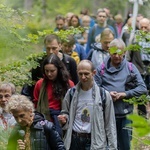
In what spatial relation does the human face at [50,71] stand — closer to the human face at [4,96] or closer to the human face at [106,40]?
the human face at [4,96]

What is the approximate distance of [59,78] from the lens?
25.0 ft

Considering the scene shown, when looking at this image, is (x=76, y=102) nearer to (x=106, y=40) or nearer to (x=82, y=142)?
(x=82, y=142)

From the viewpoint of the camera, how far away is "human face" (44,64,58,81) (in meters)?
7.49

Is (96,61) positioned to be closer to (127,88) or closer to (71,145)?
(127,88)

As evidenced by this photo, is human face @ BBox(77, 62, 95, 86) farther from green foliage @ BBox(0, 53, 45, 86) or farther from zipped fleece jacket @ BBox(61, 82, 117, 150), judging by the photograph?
green foliage @ BBox(0, 53, 45, 86)

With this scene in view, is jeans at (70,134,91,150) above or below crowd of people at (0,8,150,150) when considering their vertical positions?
below

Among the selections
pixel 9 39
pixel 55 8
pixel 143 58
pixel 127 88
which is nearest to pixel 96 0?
pixel 55 8

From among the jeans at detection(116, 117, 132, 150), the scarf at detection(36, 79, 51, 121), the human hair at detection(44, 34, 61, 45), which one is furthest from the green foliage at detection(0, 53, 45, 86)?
the jeans at detection(116, 117, 132, 150)

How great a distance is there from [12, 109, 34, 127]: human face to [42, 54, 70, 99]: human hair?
2.06m

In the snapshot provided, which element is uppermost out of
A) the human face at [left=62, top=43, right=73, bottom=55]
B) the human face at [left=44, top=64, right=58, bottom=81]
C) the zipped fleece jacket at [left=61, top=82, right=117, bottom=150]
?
the human face at [left=62, top=43, right=73, bottom=55]

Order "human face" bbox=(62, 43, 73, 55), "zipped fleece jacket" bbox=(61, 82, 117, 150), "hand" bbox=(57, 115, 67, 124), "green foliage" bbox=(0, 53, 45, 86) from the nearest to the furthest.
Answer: "green foliage" bbox=(0, 53, 45, 86)
"zipped fleece jacket" bbox=(61, 82, 117, 150)
"hand" bbox=(57, 115, 67, 124)
"human face" bbox=(62, 43, 73, 55)

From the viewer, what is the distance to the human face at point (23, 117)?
Result: 5406mm

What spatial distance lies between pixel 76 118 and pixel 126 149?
1.40m

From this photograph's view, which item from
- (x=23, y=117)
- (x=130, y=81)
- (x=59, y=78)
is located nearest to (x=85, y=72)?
(x=59, y=78)
